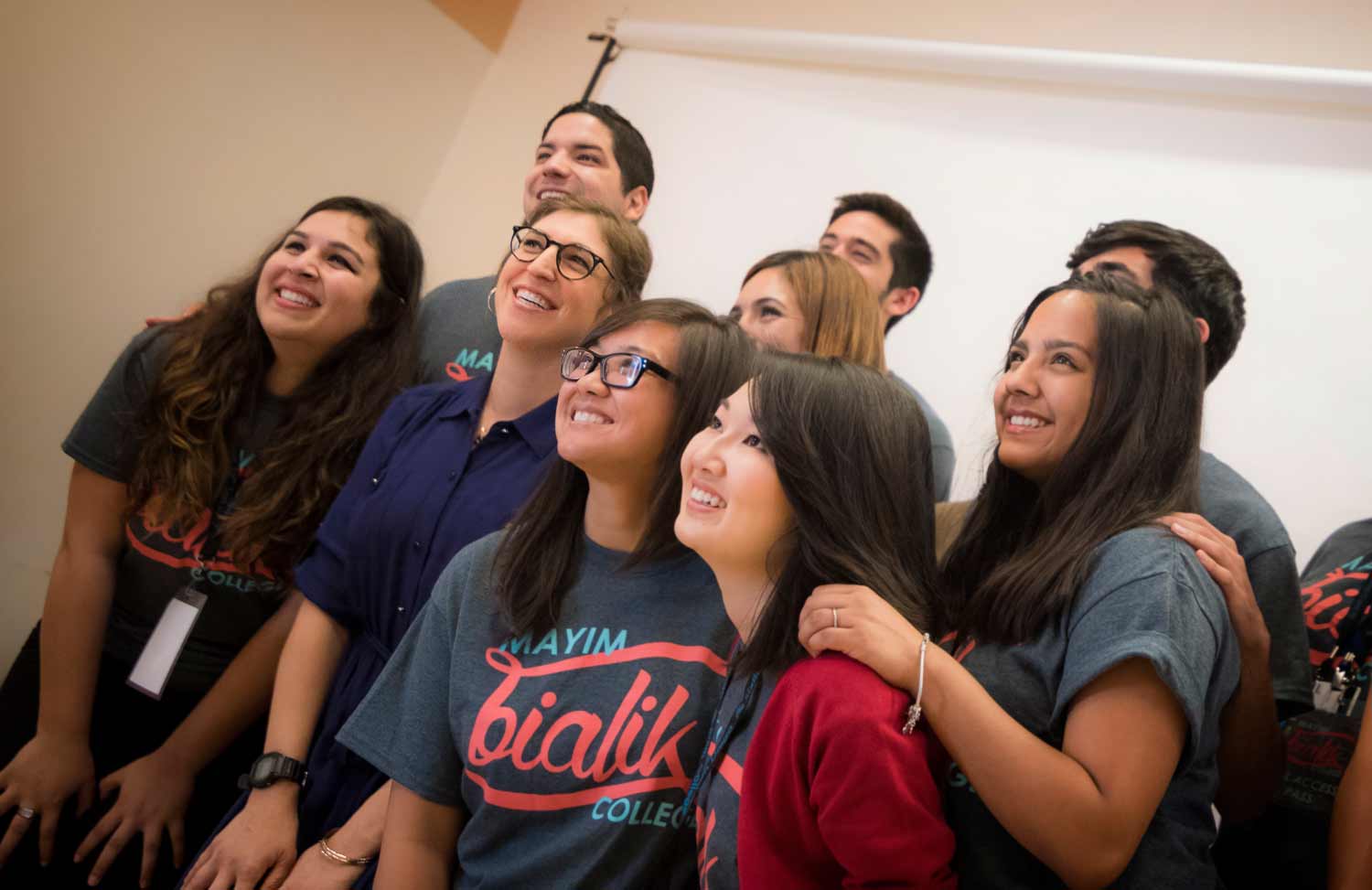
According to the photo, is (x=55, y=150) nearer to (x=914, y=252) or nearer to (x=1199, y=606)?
(x=914, y=252)

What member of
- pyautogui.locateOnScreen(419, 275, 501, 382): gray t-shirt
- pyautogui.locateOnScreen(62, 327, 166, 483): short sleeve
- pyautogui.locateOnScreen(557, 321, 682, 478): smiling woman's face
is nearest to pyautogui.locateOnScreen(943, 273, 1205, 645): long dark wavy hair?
pyautogui.locateOnScreen(557, 321, 682, 478): smiling woman's face

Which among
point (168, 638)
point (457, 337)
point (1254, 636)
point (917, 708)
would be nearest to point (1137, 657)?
point (917, 708)

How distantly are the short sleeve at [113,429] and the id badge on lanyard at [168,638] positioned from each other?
28 cm

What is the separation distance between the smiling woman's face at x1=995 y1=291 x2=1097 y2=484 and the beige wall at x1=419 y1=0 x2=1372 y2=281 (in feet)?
6.06

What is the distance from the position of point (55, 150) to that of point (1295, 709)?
3.21 metres

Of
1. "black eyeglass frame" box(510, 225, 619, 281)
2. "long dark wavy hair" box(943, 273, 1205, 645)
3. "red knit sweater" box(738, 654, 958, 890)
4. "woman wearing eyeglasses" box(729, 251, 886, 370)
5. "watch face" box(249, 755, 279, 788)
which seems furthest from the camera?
"woman wearing eyeglasses" box(729, 251, 886, 370)

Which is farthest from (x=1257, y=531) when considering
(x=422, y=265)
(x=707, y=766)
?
(x=422, y=265)

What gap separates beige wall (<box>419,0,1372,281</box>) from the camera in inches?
113

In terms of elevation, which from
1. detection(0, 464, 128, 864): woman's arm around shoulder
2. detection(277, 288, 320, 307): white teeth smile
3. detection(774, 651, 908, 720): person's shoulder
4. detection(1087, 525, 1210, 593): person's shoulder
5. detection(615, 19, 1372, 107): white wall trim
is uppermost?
detection(615, 19, 1372, 107): white wall trim

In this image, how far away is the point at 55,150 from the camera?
2877 millimetres

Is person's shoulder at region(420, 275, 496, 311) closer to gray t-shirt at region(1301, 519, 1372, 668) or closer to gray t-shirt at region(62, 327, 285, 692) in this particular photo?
gray t-shirt at region(62, 327, 285, 692)

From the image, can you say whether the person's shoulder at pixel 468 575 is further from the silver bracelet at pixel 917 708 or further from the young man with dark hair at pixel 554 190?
the young man with dark hair at pixel 554 190

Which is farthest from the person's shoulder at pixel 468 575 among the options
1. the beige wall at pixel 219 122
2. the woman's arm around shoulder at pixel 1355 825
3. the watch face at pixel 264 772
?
the beige wall at pixel 219 122

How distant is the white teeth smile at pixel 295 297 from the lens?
2.33 metres
